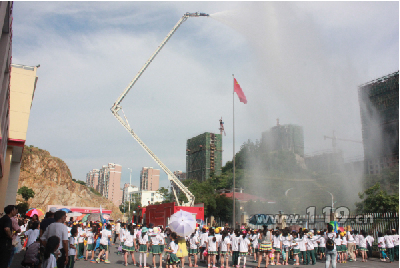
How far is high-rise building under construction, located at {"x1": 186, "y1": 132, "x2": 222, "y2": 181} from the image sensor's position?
383 ft

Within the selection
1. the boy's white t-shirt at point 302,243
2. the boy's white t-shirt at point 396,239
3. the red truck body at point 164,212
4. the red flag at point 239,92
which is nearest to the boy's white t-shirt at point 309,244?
the boy's white t-shirt at point 302,243

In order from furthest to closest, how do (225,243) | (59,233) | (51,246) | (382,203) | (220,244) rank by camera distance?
(382,203)
(220,244)
(225,243)
(59,233)
(51,246)

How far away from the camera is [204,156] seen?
383ft

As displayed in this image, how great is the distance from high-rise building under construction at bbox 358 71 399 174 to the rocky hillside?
179 feet

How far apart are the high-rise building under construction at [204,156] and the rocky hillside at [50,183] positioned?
45.5 m

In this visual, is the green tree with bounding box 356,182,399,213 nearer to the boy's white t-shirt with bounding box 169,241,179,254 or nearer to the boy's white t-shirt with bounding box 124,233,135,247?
the boy's white t-shirt with bounding box 169,241,179,254

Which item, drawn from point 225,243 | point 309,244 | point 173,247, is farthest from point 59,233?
point 309,244

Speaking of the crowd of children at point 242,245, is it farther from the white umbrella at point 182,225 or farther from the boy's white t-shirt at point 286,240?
the white umbrella at point 182,225

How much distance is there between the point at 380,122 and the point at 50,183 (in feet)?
219

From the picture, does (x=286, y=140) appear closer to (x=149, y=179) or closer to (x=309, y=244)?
(x=309, y=244)

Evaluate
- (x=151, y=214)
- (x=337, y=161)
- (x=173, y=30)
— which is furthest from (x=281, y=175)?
(x=151, y=214)

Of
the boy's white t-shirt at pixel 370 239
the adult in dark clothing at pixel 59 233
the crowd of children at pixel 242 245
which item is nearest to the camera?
the adult in dark clothing at pixel 59 233

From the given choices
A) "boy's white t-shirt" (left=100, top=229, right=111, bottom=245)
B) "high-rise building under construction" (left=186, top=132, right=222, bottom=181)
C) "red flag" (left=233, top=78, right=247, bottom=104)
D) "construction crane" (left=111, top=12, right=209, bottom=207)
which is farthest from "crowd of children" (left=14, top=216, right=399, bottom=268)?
"high-rise building under construction" (left=186, top=132, right=222, bottom=181)

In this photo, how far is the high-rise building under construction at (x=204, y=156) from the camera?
116688 millimetres
